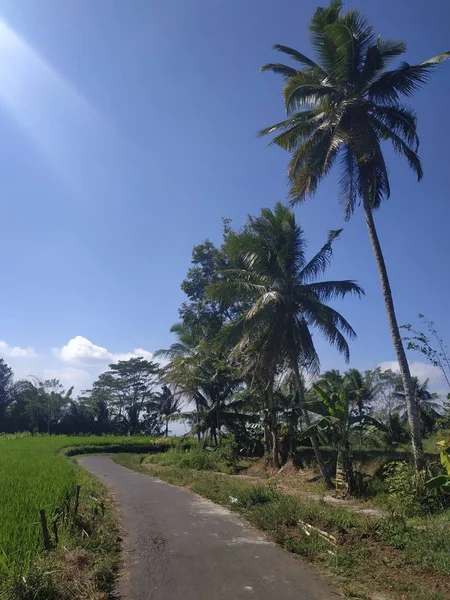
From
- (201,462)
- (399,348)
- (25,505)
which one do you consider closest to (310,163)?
(399,348)

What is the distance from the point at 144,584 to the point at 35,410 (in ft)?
170

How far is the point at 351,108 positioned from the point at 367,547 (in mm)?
11304

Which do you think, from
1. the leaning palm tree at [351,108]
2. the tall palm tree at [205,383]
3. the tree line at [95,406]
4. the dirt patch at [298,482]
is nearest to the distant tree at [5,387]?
the tree line at [95,406]

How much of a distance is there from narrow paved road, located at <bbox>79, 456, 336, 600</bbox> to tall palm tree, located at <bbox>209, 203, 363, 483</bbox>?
6864mm

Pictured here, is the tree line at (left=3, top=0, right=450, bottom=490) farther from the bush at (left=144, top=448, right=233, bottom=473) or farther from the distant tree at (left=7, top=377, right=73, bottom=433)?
the distant tree at (left=7, top=377, right=73, bottom=433)

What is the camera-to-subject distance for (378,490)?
11008mm

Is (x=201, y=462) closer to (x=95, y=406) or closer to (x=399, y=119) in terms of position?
(x=399, y=119)

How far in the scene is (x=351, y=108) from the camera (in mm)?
12508

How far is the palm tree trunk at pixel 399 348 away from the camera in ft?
33.9

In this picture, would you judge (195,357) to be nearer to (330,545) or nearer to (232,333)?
(232,333)

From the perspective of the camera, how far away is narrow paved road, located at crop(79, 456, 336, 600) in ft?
16.6

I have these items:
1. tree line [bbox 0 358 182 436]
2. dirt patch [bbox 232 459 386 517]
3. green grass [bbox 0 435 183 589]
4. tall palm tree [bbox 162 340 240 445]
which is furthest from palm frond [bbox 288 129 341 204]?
tree line [bbox 0 358 182 436]

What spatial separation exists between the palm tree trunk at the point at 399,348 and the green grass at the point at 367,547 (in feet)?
7.47

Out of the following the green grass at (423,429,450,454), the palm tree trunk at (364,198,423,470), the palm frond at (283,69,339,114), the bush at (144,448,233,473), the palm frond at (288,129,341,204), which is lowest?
the bush at (144,448,233,473)
